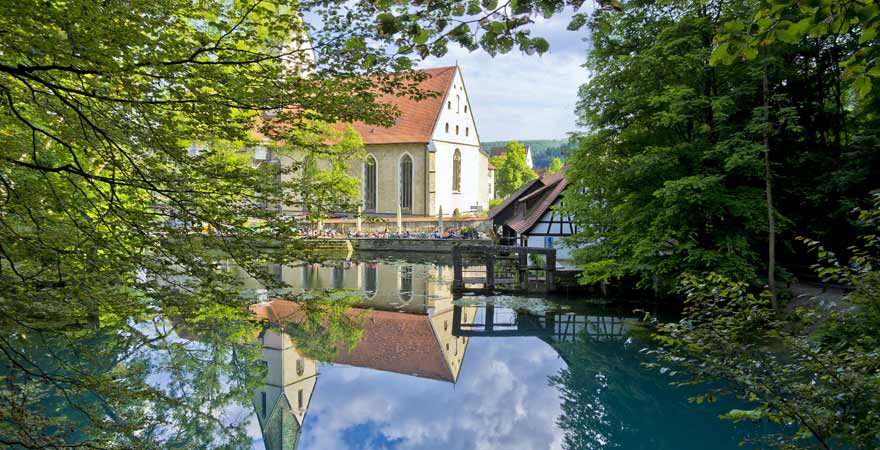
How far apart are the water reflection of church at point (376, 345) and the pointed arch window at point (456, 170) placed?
63.4 feet

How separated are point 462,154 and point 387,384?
3138cm

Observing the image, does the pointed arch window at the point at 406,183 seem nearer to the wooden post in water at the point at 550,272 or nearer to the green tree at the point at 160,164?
the wooden post in water at the point at 550,272

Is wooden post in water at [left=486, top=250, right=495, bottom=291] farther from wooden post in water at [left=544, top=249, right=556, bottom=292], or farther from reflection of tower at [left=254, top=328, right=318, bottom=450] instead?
reflection of tower at [left=254, top=328, right=318, bottom=450]

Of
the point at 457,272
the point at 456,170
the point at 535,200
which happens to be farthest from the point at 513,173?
the point at 457,272

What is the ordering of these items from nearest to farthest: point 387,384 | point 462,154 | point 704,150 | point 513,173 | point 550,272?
point 387,384, point 704,150, point 550,272, point 462,154, point 513,173

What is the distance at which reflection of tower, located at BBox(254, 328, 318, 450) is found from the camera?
8.60 m

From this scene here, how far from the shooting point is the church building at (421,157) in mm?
37031

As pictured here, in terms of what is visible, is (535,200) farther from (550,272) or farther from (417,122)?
(417,122)

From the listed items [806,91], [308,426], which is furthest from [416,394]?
[806,91]

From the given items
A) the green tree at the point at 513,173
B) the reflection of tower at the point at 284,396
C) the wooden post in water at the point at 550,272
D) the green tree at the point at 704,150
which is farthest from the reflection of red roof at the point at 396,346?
the green tree at the point at 513,173

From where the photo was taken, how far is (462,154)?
40750 mm

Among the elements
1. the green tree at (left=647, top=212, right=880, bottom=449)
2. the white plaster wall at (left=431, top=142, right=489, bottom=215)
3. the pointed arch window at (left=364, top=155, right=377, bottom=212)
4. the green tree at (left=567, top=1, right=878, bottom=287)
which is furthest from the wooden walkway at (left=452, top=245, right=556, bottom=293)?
the pointed arch window at (left=364, top=155, right=377, bottom=212)

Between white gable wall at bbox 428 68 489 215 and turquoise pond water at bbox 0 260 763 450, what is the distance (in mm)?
23124

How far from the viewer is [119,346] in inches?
417
